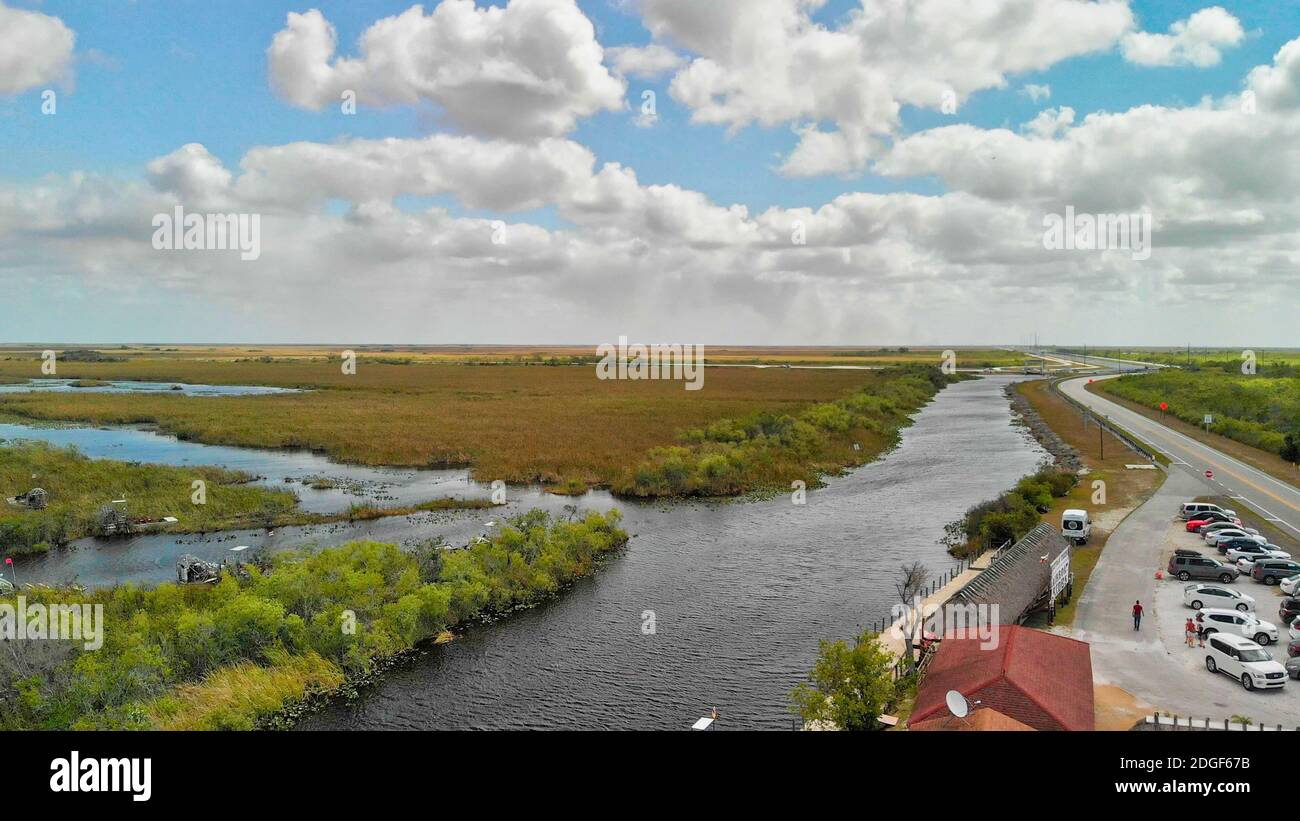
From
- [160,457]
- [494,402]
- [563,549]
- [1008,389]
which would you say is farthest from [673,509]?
[1008,389]

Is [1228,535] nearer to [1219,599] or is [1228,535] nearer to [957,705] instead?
[1219,599]

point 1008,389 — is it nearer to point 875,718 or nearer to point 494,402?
point 494,402

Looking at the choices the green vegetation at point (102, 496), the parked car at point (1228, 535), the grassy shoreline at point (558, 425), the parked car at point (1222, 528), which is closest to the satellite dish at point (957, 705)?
the parked car at point (1228, 535)

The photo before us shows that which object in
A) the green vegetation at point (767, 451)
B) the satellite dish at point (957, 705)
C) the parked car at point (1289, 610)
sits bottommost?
the parked car at point (1289, 610)

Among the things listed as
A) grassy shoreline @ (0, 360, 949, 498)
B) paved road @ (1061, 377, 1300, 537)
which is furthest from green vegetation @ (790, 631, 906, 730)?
grassy shoreline @ (0, 360, 949, 498)

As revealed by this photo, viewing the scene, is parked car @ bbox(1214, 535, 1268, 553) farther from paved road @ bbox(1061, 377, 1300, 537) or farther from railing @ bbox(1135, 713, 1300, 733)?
railing @ bbox(1135, 713, 1300, 733)

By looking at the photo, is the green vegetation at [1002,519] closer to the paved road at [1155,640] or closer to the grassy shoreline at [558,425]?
the paved road at [1155,640]
